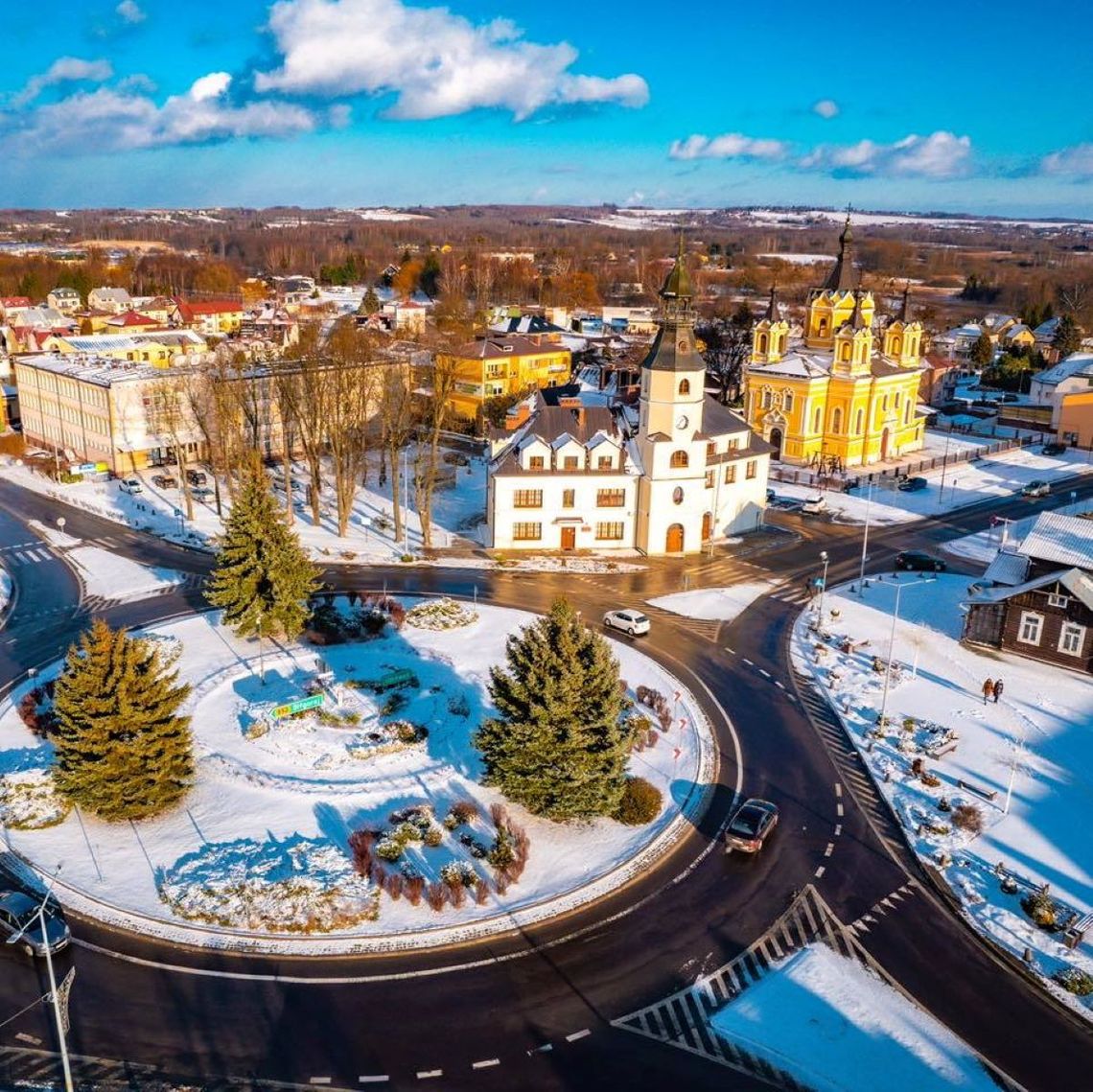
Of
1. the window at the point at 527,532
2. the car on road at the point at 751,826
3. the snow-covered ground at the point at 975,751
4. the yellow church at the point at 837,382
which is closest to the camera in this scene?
the snow-covered ground at the point at 975,751

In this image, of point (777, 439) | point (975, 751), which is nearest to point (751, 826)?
point (975, 751)

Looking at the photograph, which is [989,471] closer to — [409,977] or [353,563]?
[353,563]

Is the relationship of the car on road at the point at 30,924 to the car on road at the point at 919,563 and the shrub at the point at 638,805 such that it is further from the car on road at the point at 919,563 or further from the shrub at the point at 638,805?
the car on road at the point at 919,563

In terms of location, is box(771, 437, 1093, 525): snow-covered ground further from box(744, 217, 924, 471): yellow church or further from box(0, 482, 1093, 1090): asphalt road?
box(0, 482, 1093, 1090): asphalt road

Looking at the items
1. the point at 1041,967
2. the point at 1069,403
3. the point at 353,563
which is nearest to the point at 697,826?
the point at 1041,967

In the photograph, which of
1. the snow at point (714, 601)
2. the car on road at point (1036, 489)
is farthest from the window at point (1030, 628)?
the car on road at point (1036, 489)
